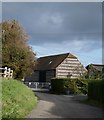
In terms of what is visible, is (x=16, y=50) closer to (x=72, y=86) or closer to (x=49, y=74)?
(x=72, y=86)

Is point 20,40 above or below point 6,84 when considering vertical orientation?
above

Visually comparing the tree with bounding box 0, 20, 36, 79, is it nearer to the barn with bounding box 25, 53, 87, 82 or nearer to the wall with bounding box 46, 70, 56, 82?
the barn with bounding box 25, 53, 87, 82

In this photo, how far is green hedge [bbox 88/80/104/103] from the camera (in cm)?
2562

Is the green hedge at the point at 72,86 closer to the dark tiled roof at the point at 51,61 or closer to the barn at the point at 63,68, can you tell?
the barn at the point at 63,68

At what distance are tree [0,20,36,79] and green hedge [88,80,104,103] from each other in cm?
1168

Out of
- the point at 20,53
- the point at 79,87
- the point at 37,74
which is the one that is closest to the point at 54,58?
the point at 37,74

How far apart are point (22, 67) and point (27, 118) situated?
26.7 metres

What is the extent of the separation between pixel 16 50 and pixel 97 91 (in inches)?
589

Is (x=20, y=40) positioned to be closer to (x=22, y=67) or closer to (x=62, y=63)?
(x=22, y=67)

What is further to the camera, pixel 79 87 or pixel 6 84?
pixel 79 87

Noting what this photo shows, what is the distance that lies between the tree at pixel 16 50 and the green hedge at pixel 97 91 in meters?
11.7

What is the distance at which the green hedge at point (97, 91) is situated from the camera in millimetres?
25625

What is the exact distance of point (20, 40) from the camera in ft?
138

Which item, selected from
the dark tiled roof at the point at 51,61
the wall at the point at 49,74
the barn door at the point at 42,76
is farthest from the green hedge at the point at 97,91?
the barn door at the point at 42,76
